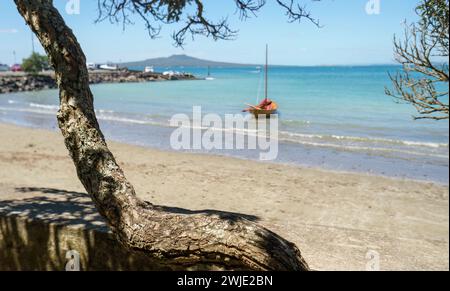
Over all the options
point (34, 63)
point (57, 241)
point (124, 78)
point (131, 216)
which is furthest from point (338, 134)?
point (124, 78)

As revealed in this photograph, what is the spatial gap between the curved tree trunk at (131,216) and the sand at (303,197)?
2.72m

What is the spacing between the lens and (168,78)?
94.8 meters

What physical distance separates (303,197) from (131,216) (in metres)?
8.02

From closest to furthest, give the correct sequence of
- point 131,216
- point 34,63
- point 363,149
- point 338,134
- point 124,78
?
point 131,216, point 363,149, point 338,134, point 34,63, point 124,78

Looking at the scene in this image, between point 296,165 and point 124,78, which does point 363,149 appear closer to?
point 296,165

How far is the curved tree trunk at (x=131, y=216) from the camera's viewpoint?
2721 mm

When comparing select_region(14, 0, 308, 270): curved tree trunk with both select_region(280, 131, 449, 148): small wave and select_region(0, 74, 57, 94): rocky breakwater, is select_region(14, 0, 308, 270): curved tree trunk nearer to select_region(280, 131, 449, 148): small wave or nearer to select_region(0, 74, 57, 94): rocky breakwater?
select_region(280, 131, 449, 148): small wave

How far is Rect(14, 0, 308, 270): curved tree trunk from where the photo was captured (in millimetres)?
2721

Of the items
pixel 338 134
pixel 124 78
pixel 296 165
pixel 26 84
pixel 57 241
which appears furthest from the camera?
pixel 124 78

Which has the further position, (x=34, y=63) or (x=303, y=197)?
(x=34, y=63)

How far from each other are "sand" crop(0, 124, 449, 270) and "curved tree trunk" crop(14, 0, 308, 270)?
2724mm

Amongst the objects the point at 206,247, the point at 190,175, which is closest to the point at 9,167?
the point at 190,175

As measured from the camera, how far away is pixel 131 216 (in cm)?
298
